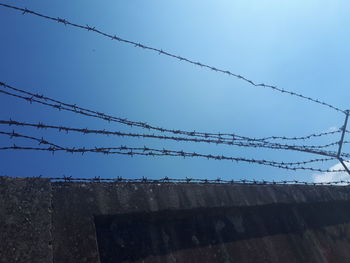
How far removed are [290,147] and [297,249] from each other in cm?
139

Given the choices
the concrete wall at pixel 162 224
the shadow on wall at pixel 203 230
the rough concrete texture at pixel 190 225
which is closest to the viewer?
the concrete wall at pixel 162 224

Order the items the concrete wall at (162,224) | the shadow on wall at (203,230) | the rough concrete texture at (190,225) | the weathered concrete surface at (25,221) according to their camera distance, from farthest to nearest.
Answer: the shadow on wall at (203,230) → the rough concrete texture at (190,225) → the concrete wall at (162,224) → the weathered concrete surface at (25,221)

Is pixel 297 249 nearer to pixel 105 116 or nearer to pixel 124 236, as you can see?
pixel 124 236

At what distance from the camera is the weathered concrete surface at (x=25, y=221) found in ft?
5.68

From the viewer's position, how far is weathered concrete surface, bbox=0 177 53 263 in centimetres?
173

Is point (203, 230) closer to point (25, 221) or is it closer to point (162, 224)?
point (162, 224)

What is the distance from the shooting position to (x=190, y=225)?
256 cm

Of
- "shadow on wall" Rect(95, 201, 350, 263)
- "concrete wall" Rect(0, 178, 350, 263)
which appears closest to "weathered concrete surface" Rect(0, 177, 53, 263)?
"concrete wall" Rect(0, 178, 350, 263)

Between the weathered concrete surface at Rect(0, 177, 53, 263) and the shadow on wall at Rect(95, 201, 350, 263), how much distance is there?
1.27ft

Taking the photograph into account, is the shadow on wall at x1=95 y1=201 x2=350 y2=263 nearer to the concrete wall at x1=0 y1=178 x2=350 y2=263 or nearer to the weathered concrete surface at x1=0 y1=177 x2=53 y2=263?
the concrete wall at x1=0 y1=178 x2=350 y2=263

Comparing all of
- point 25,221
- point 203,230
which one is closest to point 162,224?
point 203,230

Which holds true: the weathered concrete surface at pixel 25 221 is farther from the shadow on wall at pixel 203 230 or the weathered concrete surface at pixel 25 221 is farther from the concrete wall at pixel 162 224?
the shadow on wall at pixel 203 230

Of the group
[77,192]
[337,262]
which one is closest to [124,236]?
[77,192]

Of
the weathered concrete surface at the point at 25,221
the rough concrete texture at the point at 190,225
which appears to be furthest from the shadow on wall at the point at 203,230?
the weathered concrete surface at the point at 25,221
